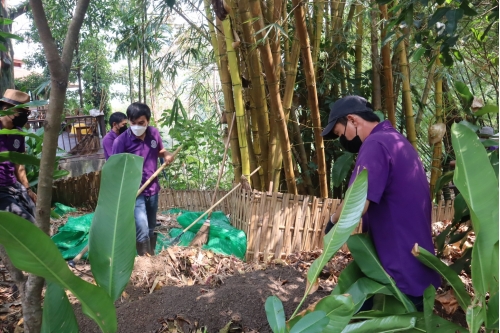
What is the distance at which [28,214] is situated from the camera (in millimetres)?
2947

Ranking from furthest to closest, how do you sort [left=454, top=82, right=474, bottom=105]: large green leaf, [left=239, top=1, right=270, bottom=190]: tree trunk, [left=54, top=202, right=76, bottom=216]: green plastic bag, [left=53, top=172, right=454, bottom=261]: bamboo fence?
1. [left=54, top=202, right=76, bottom=216]: green plastic bag
2. [left=53, top=172, right=454, bottom=261]: bamboo fence
3. [left=239, top=1, right=270, bottom=190]: tree trunk
4. [left=454, top=82, right=474, bottom=105]: large green leaf

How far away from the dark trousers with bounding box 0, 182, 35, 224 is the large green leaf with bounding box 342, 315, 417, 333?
2.28 metres

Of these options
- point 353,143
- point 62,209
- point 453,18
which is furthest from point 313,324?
point 62,209

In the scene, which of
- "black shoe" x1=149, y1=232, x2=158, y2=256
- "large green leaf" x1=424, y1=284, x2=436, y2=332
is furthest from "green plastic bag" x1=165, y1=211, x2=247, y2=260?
"large green leaf" x1=424, y1=284, x2=436, y2=332

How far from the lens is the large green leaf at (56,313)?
1.31 meters

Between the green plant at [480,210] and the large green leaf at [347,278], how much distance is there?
560 mm

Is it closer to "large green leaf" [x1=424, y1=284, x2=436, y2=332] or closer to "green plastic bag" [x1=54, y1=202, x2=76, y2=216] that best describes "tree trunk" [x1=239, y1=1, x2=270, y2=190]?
"large green leaf" [x1=424, y1=284, x2=436, y2=332]

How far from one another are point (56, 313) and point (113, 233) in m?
0.30

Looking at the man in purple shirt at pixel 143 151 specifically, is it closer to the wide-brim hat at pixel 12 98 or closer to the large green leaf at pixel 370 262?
the wide-brim hat at pixel 12 98

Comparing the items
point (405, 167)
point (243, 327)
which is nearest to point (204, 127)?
point (243, 327)

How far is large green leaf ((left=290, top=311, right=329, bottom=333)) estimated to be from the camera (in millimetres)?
1371

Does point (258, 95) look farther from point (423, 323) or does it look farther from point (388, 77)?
point (423, 323)

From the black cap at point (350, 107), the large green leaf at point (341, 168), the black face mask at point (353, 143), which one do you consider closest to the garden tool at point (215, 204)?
the large green leaf at point (341, 168)

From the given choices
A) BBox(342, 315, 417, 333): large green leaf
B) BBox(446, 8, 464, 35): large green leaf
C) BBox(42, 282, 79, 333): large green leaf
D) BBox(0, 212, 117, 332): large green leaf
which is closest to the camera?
BBox(0, 212, 117, 332): large green leaf
